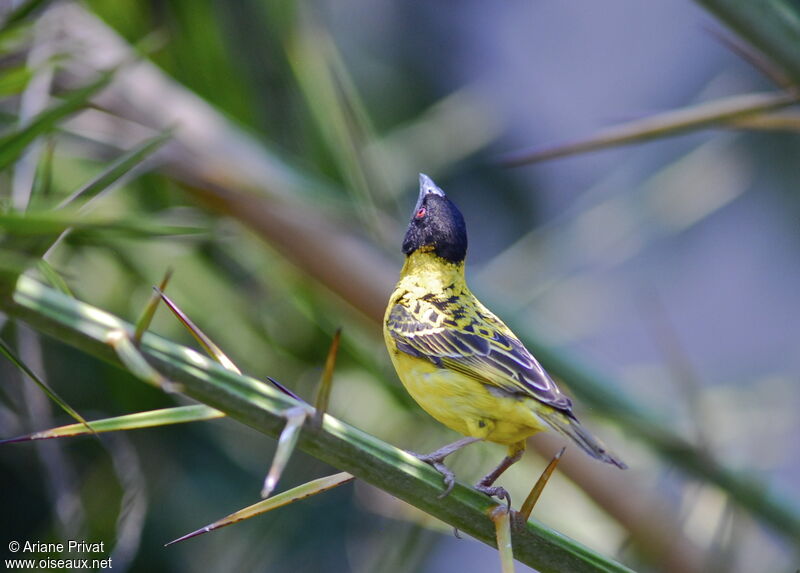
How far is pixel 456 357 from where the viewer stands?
1.74 meters

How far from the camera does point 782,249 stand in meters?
7.16

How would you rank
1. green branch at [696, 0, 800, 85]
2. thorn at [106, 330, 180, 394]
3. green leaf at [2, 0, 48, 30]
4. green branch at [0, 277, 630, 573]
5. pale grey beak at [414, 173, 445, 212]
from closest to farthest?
thorn at [106, 330, 180, 394], green branch at [0, 277, 630, 573], pale grey beak at [414, 173, 445, 212], green leaf at [2, 0, 48, 30], green branch at [696, 0, 800, 85]

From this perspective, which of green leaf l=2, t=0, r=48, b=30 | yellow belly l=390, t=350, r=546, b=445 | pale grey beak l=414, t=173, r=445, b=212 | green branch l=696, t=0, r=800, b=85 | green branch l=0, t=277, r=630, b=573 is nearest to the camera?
green branch l=0, t=277, r=630, b=573

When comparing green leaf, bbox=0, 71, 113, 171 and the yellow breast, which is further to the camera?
the yellow breast

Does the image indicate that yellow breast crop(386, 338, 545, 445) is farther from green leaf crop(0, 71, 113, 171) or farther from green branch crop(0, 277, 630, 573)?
green leaf crop(0, 71, 113, 171)

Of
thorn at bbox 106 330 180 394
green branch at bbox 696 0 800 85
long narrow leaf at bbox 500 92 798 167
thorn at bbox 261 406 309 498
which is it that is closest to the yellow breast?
thorn at bbox 261 406 309 498

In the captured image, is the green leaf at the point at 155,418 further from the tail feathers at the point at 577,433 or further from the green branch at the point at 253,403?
the tail feathers at the point at 577,433

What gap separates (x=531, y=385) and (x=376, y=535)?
2.40m

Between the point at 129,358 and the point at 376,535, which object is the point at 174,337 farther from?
the point at 129,358

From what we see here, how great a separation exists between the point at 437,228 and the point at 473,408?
336 millimetres

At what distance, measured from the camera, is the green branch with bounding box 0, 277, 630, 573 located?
112 cm

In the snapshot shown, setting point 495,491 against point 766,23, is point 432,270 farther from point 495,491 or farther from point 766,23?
point 766,23

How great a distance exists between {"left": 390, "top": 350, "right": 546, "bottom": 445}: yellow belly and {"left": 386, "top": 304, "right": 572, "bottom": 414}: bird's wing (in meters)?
0.03

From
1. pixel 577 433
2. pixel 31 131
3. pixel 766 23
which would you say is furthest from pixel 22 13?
pixel 766 23
